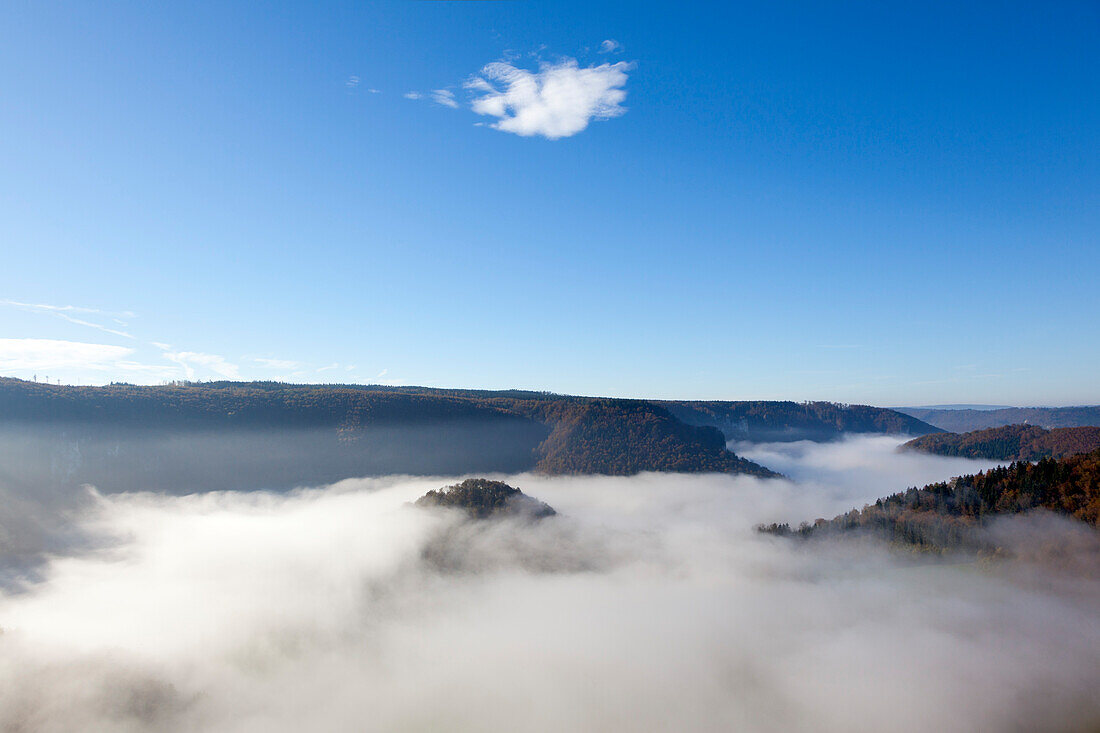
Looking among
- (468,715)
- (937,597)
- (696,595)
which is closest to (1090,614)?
(937,597)

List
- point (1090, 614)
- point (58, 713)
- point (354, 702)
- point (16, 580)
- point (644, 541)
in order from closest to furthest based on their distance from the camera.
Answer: point (58, 713), point (1090, 614), point (354, 702), point (16, 580), point (644, 541)

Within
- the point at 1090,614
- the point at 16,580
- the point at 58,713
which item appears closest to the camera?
the point at 58,713

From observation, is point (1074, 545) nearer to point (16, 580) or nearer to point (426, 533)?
point (426, 533)

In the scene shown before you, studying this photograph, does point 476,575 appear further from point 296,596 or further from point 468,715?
point 296,596

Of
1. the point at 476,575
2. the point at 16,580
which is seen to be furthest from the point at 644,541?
the point at 16,580

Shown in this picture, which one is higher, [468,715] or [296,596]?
[296,596]

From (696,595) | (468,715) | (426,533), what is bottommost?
(468,715)

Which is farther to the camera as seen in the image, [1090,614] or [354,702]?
[354,702]
